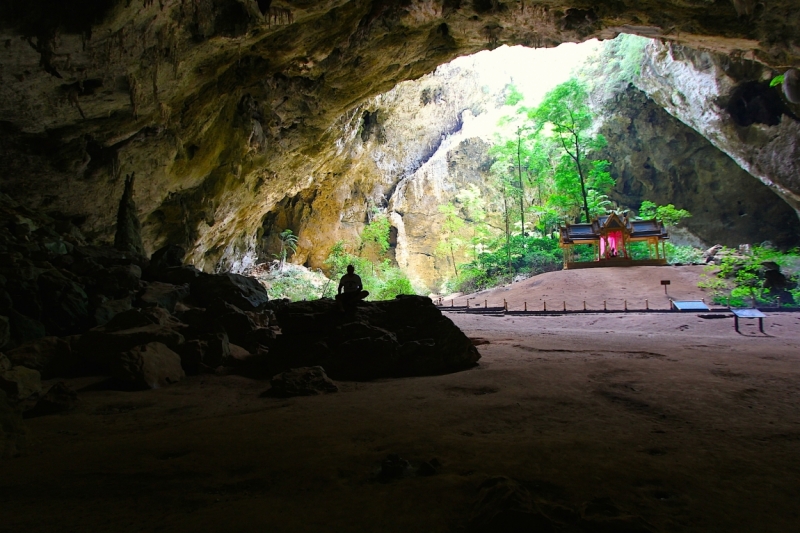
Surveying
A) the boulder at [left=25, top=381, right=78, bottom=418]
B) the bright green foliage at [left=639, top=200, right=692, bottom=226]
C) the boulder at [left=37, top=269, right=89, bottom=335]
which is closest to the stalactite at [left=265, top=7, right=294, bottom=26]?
the boulder at [left=37, top=269, right=89, bottom=335]

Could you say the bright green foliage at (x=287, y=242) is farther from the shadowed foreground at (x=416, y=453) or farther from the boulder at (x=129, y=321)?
the shadowed foreground at (x=416, y=453)

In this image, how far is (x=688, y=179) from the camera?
3198 centimetres

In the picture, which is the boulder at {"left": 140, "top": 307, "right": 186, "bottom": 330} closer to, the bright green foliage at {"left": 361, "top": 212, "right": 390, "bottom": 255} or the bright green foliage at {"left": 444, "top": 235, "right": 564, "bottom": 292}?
the bright green foliage at {"left": 444, "top": 235, "right": 564, "bottom": 292}

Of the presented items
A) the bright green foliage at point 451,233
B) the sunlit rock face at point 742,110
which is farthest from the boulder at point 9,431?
the bright green foliage at point 451,233

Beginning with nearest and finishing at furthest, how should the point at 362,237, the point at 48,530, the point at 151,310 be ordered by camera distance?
1. the point at 48,530
2. the point at 151,310
3. the point at 362,237

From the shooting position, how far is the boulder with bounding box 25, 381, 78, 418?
446cm

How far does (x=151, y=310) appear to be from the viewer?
737 centimetres

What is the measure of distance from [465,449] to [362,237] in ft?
100

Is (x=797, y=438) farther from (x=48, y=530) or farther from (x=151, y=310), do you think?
(x=151, y=310)

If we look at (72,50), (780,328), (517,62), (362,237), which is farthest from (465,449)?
(517,62)

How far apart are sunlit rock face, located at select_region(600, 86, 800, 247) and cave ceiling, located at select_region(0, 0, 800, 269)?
1918 cm

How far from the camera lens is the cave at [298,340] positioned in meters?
2.49

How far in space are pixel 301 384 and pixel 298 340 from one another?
1.47 meters

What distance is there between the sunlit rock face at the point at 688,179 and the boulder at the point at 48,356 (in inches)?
1457
